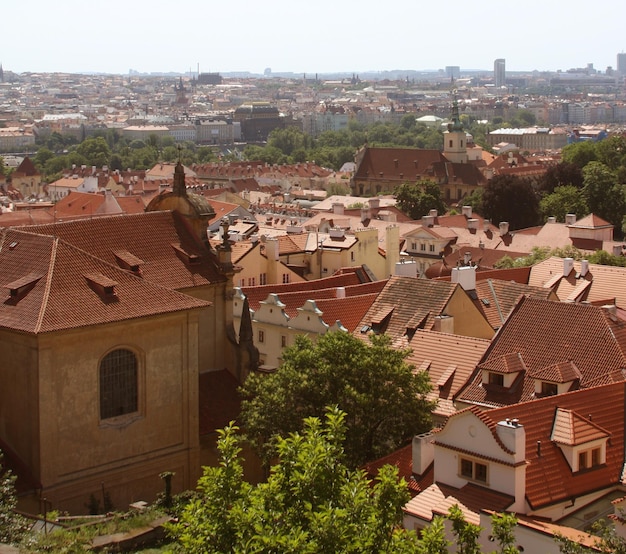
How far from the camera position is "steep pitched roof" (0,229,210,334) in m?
34.1

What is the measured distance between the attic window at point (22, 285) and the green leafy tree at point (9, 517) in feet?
16.2

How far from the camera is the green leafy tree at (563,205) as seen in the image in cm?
11188

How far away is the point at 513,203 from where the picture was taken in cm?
11162

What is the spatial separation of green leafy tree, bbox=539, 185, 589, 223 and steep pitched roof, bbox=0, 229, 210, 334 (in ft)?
259

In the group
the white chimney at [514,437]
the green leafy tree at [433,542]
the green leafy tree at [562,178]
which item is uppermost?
the green leafy tree at [433,542]

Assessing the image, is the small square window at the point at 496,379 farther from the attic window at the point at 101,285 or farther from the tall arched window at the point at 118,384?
the attic window at the point at 101,285

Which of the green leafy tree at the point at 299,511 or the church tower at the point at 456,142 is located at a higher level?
the green leafy tree at the point at 299,511

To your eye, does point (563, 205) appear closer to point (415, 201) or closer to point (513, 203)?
point (513, 203)

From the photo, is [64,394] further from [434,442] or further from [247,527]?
[247,527]

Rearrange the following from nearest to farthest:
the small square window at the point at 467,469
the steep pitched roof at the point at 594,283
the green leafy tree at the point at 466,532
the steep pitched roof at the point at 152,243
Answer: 1. the green leafy tree at the point at 466,532
2. the small square window at the point at 467,469
3. the steep pitched roof at the point at 152,243
4. the steep pitched roof at the point at 594,283

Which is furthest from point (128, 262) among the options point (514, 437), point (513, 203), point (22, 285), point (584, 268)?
point (513, 203)

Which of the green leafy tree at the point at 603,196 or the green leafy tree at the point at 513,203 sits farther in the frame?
the green leafy tree at the point at 603,196

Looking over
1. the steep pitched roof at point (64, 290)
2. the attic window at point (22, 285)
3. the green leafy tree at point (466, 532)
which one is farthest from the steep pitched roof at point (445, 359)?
the green leafy tree at point (466, 532)

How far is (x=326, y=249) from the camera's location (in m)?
65.6
